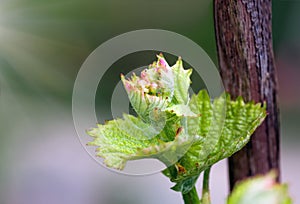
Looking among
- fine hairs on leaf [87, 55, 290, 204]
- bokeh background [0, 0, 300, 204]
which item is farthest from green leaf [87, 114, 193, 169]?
bokeh background [0, 0, 300, 204]

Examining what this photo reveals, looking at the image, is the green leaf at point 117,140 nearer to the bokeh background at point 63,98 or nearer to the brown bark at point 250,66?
the brown bark at point 250,66

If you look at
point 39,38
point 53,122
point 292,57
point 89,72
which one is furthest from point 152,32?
point 292,57

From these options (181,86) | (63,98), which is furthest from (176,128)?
(63,98)

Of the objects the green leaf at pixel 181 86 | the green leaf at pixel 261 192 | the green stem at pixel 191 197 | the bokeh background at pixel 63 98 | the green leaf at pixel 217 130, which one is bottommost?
the green leaf at pixel 261 192

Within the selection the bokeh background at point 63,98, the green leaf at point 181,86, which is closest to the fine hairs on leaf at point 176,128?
the green leaf at point 181,86

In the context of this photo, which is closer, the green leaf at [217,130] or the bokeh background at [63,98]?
the green leaf at [217,130]

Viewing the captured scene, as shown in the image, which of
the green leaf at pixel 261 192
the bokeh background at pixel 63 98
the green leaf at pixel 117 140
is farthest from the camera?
the bokeh background at pixel 63 98

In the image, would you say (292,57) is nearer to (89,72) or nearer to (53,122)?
(53,122)
